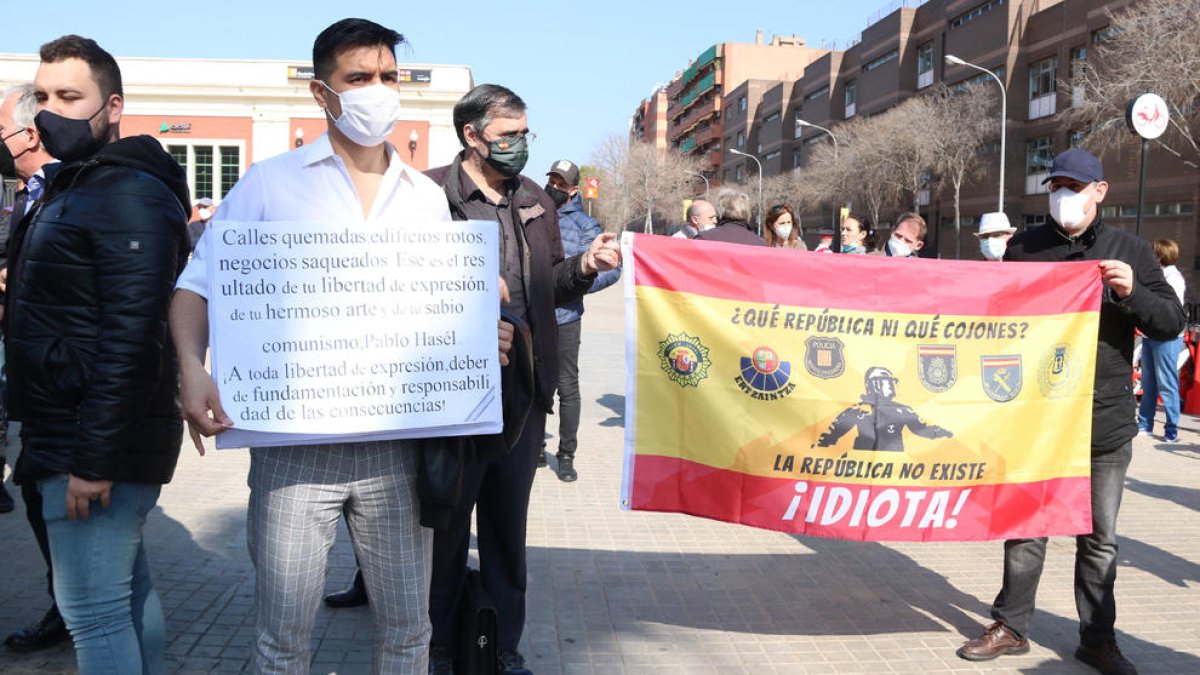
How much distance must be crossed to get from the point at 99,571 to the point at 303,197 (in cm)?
120

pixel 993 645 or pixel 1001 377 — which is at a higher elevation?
pixel 1001 377

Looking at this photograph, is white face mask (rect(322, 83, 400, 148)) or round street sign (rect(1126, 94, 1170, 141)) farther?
round street sign (rect(1126, 94, 1170, 141))

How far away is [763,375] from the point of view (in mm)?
3930

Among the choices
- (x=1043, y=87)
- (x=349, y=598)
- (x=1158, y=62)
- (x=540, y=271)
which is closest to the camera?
(x=540, y=271)

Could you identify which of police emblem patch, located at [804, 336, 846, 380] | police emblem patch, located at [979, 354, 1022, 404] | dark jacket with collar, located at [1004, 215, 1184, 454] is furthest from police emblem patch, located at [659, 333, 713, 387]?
dark jacket with collar, located at [1004, 215, 1184, 454]

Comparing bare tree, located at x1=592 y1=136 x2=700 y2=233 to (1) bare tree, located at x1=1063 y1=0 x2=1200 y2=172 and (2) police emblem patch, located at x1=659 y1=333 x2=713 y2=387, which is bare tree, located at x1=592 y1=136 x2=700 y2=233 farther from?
(2) police emblem patch, located at x1=659 y1=333 x2=713 y2=387

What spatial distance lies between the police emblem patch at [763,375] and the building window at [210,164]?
173 ft

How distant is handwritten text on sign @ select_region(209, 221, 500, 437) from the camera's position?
2.38 meters

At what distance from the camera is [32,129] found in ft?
13.0

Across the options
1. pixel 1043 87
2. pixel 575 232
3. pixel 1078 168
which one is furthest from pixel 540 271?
pixel 1043 87

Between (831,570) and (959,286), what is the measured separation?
1.95m

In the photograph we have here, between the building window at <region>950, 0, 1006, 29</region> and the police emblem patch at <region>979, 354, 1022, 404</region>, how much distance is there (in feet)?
172

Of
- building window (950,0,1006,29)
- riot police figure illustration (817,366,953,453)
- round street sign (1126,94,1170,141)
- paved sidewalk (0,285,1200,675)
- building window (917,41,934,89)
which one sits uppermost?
building window (950,0,1006,29)

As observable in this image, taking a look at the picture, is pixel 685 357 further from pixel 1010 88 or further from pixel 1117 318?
pixel 1010 88
